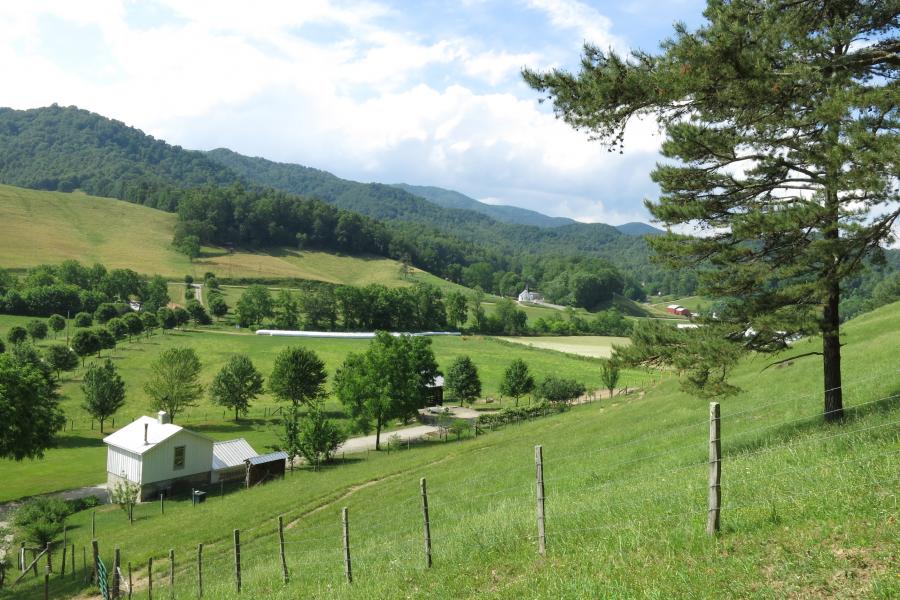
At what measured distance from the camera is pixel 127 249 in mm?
145625

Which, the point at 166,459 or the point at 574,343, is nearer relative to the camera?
the point at 166,459

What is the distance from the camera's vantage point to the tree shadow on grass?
483 inches

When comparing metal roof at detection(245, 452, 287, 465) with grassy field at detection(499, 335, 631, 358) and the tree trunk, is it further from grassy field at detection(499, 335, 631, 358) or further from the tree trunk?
grassy field at detection(499, 335, 631, 358)

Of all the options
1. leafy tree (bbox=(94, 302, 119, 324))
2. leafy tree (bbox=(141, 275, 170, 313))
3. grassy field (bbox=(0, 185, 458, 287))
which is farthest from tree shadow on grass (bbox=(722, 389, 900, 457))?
grassy field (bbox=(0, 185, 458, 287))

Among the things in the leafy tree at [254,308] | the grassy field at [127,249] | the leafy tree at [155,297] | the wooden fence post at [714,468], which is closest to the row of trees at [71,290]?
the leafy tree at [155,297]

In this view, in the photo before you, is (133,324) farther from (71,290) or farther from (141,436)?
(141,436)

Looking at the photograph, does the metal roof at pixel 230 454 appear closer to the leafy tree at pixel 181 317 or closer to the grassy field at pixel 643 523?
the grassy field at pixel 643 523

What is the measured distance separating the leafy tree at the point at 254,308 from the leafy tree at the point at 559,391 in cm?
5848

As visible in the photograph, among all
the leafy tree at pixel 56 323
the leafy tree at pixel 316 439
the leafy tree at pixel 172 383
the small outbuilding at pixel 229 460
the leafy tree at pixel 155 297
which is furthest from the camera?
the leafy tree at pixel 155 297

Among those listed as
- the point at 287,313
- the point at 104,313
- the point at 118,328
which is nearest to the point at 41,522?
the point at 118,328

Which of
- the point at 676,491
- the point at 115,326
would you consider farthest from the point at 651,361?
the point at 115,326

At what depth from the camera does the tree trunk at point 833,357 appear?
1262 centimetres

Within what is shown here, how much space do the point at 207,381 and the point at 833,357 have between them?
65.8 m

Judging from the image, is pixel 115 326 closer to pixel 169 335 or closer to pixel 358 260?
pixel 169 335
